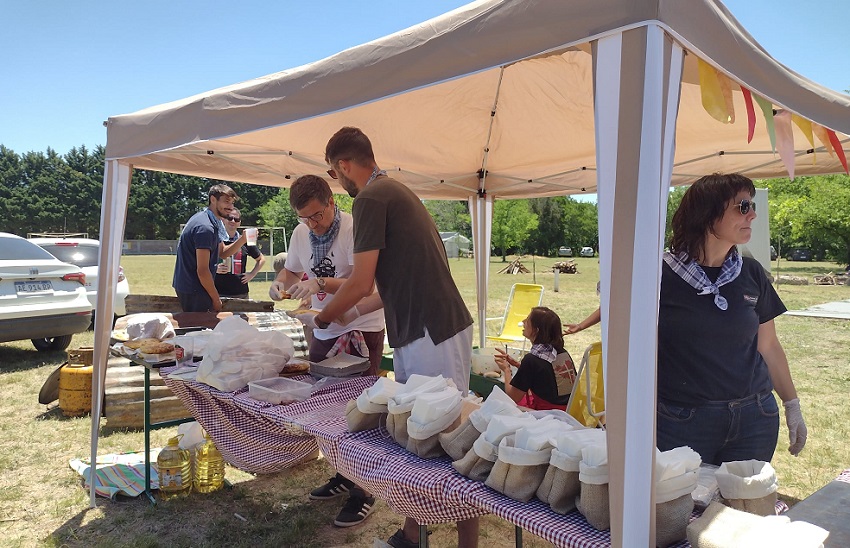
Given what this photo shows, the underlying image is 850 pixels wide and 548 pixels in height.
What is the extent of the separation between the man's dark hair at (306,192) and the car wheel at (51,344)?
5826mm

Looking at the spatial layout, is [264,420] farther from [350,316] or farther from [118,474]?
[118,474]

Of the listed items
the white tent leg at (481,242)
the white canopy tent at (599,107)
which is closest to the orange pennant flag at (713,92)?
the white canopy tent at (599,107)

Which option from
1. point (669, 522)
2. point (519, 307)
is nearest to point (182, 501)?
point (669, 522)

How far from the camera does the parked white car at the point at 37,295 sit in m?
5.97

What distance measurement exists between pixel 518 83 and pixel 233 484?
3152 millimetres

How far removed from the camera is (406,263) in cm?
231

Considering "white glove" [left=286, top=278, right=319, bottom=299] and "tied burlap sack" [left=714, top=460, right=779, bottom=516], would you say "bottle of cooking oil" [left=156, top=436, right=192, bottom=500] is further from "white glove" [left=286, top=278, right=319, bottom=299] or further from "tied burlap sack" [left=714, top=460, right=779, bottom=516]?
"tied burlap sack" [left=714, top=460, right=779, bottom=516]

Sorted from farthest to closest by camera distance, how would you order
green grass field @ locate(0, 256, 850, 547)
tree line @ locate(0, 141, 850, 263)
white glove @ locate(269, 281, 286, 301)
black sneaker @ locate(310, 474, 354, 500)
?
tree line @ locate(0, 141, 850, 263), black sneaker @ locate(310, 474, 354, 500), white glove @ locate(269, 281, 286, 301), green grass field @ locate(0, 256, 850, 547)

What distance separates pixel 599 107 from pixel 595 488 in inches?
34.9

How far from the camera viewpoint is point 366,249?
7.37 feet

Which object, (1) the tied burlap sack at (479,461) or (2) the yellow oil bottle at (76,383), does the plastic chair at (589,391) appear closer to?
(1) the tied burlap sack at (479,461)

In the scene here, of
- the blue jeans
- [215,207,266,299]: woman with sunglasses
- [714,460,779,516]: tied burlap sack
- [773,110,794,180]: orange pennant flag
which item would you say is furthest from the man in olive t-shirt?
[215,207,266,299]: woman with sunglasses

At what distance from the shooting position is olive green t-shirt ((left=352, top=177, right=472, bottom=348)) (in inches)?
89.2

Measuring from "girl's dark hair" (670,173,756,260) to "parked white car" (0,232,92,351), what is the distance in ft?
21.3
